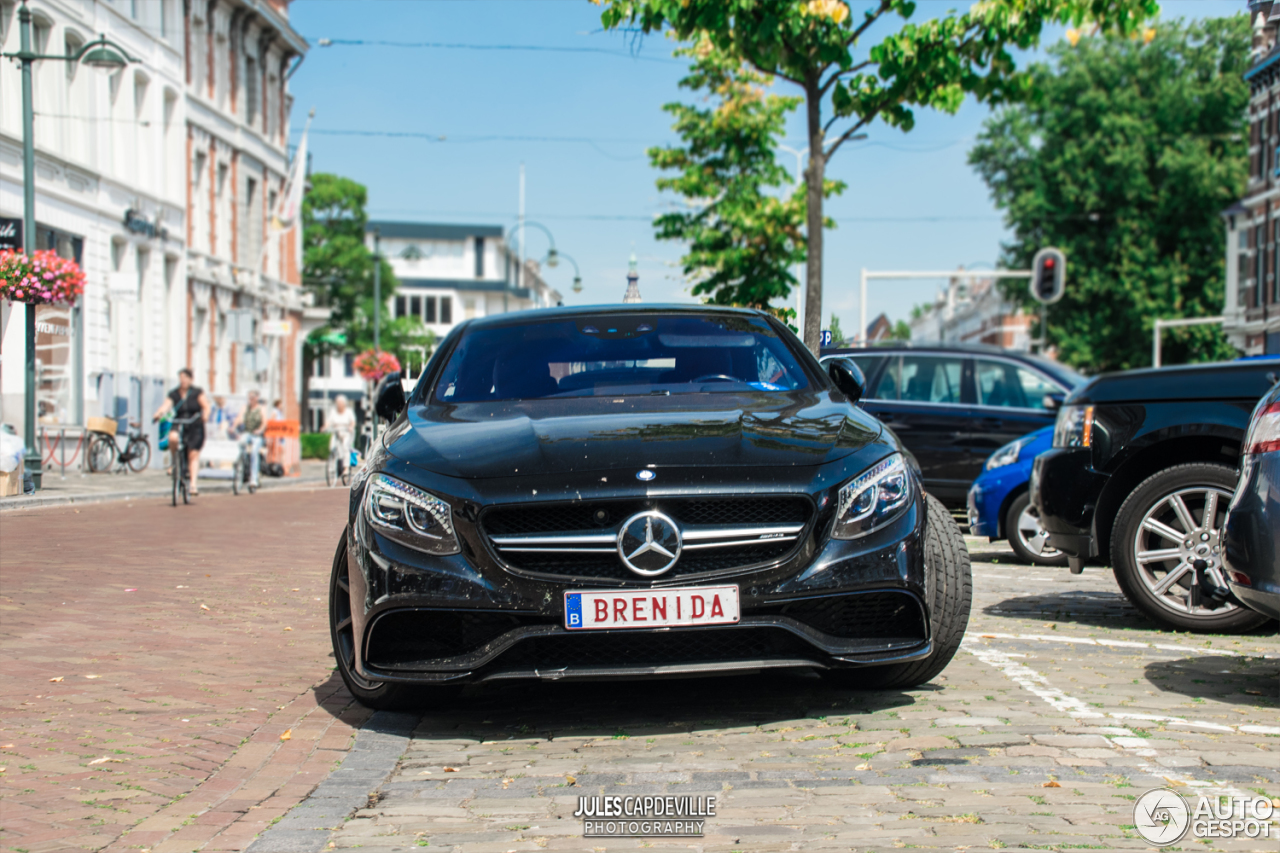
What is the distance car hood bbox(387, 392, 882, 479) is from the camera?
15.8 feet

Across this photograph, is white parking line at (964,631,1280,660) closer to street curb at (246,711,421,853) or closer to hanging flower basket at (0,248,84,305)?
street curb at (246,711,421,853)

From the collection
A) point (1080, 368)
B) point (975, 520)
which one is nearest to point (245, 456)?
point (975, 520)

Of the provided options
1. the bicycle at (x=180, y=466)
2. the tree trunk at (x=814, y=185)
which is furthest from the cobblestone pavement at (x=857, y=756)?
the bicycle at (x=180, y=466)

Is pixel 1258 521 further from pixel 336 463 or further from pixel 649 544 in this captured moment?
pixel 336 463

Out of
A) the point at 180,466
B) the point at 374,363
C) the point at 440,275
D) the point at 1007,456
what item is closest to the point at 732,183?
the point at 180,466

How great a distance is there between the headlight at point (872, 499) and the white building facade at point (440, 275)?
90.6 metres

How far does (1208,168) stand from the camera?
50781mm

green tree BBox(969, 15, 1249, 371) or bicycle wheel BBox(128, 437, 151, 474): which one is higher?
green tree BBox(969, 15, 1249, 371)

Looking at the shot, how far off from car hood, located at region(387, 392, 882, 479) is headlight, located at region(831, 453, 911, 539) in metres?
0.12

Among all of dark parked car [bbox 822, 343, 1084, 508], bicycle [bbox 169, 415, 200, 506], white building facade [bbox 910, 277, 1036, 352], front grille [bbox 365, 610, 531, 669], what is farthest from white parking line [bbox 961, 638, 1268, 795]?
white building facade [bbox 910, 277, 1036, 352]

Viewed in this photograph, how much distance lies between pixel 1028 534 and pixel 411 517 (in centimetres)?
739

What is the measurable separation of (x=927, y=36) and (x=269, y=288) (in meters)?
33.2

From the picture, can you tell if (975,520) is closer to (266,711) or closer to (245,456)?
(266,711)

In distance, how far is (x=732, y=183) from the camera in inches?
1092
